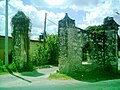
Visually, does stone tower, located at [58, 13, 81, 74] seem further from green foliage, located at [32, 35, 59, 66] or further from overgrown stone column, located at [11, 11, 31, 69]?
green foliage, located at [32, 35, 59, 66]

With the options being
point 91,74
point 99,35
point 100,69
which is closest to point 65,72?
point 91,74

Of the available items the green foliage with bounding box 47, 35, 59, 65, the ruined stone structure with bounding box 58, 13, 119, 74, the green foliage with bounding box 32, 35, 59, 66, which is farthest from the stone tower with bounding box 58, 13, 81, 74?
the green foliage with bounding box 47, 35, 59, 65

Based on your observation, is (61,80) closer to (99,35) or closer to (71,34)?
(71,34)

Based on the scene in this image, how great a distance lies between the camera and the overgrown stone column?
21.9 meters

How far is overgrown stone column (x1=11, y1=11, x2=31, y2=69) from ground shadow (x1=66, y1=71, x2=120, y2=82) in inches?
250

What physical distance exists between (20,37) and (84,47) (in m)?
5.64

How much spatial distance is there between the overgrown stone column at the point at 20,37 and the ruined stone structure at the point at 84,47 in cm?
444

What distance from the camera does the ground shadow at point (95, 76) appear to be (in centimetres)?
1620

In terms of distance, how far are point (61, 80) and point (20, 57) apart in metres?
7.25

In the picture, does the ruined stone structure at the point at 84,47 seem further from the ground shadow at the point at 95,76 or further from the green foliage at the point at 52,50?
the green foliage at the point at 52,50

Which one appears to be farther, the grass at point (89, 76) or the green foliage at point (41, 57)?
the green foliage at point (41, 57)

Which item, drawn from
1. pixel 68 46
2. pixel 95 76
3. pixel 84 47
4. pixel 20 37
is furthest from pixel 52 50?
pixel 95 76

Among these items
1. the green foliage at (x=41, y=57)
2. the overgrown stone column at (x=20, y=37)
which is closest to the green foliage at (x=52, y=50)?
the green foliage at (x=41, y=57)

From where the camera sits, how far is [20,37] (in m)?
22.1
